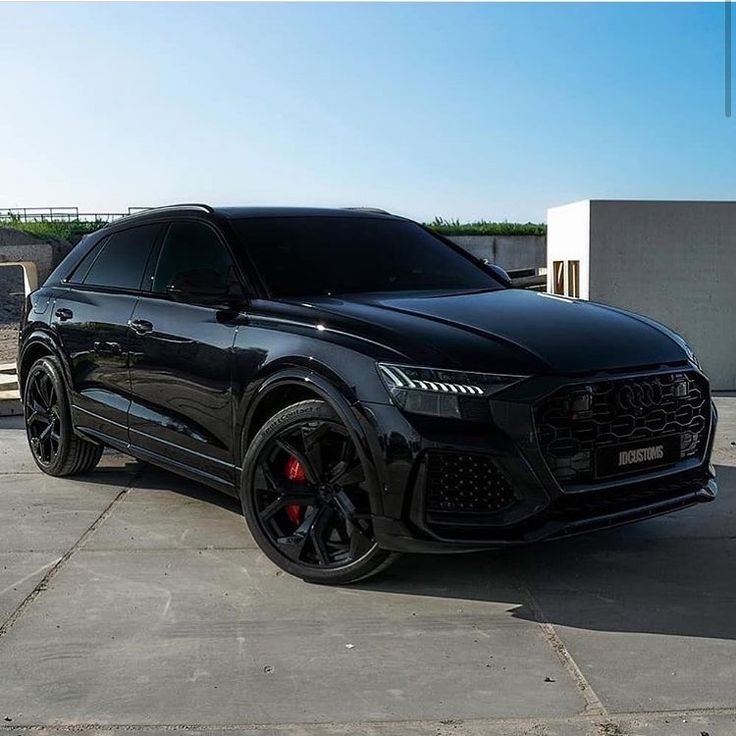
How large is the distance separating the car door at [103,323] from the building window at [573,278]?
5.56m

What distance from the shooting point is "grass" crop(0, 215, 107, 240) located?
132 feet

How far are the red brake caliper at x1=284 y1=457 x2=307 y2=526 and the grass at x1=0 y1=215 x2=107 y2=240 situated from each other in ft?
120

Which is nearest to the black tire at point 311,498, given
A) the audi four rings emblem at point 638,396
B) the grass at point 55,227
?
the audi four rings emblem at point 638,396

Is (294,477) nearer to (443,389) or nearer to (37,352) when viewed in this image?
(443,389)

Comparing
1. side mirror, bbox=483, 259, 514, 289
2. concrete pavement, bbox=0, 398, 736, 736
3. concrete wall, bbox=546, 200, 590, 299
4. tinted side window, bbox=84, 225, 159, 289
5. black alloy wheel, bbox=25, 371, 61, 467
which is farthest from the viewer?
concrete wall, bbox=546, 200, 590, 299

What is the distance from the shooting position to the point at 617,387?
170 inches

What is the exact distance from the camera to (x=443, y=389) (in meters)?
4.12

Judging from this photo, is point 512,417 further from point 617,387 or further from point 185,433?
point 185,433

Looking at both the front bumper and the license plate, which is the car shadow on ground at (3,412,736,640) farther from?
the license plate

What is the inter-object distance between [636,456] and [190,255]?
Answer: 2665 millimetres

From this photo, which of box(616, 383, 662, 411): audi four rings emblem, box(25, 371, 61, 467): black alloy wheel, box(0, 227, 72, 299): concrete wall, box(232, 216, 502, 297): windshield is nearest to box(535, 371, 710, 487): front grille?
box(616, 383, 662, 411): audi four rings emblem

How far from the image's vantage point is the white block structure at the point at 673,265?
1005 centimetres

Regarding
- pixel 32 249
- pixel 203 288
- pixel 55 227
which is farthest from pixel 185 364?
pixel 55 227

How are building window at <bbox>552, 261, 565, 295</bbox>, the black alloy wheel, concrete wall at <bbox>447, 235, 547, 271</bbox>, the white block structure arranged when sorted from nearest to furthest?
the black alloy wheel < the white block structure < building window at <bbox>552, 261, 565, 295</bbox> < concrete wall at <bbox>447, 235, 547, 271</bbox>
